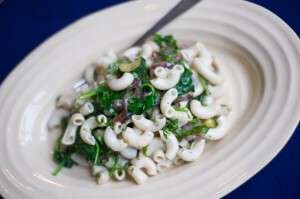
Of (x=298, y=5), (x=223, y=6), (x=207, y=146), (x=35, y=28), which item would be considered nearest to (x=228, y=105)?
(x=207, y=146)

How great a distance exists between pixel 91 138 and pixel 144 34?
1.21 ft

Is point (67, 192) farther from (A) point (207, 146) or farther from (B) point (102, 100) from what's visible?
(A) point (207, 146)

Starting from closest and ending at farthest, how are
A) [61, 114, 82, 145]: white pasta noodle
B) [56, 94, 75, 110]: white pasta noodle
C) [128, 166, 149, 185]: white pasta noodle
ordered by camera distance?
[128, 166, 149, 185]: white pasta noodle, [61, 114, 82, 145]: white pasta noodle, [56, 94, 75, 110]: white pasta noodle

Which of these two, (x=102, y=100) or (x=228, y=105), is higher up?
(x=102, y=100)

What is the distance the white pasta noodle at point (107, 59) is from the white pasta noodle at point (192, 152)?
1.11 feet

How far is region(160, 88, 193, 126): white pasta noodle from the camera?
114cm

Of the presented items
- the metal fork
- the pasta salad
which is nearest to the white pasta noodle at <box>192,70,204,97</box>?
the pasta salad

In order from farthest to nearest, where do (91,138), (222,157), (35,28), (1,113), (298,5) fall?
(35,28) < (298,5) < (1,113) < (91,138) < (222,157)

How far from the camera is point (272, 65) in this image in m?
1.17

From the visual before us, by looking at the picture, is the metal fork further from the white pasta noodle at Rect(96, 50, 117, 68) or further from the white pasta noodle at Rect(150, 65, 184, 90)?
the white pasta noodle at Rect(150, 65, 184, 90)

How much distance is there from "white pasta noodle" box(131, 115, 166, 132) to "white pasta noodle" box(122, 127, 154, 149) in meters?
0.01

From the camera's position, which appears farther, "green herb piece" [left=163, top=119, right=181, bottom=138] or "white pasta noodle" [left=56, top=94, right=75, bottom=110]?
"white pasta noodle" [left=56, top=94, right=75, bottom=110]

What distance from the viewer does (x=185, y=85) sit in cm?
120

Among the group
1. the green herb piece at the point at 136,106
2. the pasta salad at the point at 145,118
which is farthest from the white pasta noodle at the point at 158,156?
the green herb piece at the point at 136,106
